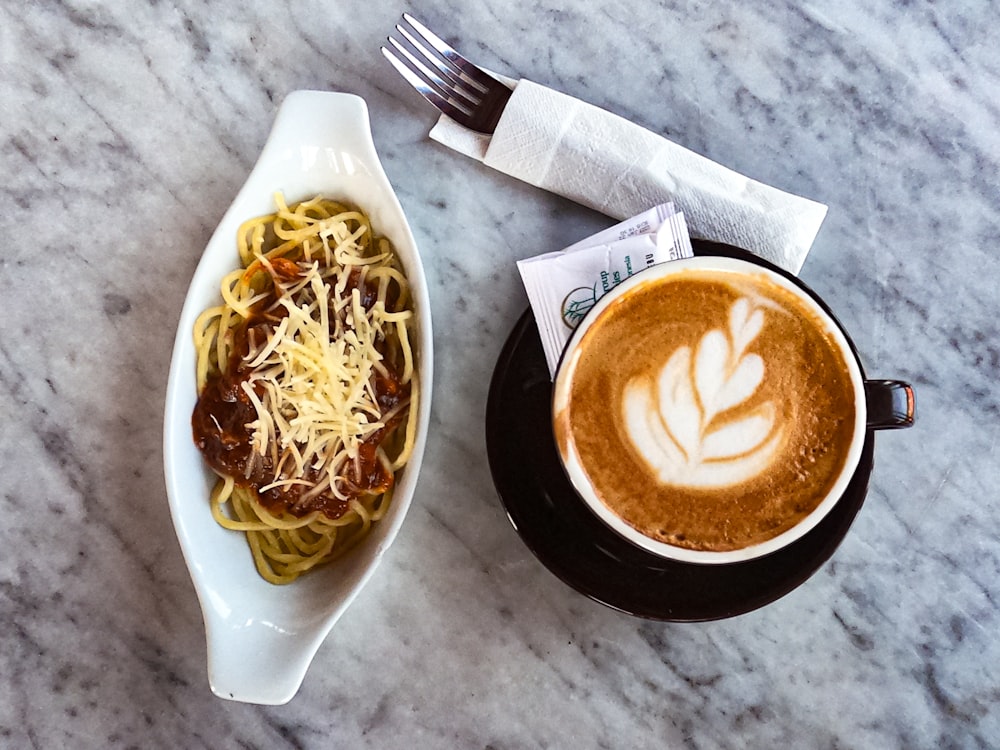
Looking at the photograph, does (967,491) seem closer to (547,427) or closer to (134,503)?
(547,427)

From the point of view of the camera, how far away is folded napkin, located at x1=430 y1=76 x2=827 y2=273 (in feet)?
4.35

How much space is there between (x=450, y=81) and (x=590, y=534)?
29.2 inches

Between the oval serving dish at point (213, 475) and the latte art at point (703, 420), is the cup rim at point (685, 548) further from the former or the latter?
the oval serving dish at point (213, 475)

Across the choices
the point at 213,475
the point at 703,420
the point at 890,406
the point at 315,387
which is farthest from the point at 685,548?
the point at 213,475

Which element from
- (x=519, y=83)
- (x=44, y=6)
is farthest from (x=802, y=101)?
(x=44, y=6)

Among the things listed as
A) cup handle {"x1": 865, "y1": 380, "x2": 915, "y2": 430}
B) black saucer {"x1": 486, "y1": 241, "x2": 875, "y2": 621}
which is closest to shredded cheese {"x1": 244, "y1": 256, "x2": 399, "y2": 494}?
black saucer {"x1": 486, "y1": 241, "x2": 875, "y2": 621}

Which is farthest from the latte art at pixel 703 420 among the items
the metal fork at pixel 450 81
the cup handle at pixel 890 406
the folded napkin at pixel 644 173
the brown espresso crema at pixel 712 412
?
the metal fork at pixel 450 81

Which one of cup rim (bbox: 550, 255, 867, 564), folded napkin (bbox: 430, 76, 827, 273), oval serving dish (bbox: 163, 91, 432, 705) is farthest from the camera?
folded napkin (bbox: 430, 76, 827, 273)

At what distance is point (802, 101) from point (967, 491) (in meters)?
0.69

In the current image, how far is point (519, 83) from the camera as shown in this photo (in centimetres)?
135

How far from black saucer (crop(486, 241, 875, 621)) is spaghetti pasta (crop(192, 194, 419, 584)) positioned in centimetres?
15

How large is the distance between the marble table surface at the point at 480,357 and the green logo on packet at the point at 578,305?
0.18 m

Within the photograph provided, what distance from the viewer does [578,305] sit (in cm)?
125

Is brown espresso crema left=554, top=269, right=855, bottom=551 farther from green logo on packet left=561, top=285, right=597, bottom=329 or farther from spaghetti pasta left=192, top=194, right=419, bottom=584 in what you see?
spaghetti pasta left=192, top=194, right=419, bottom=584
